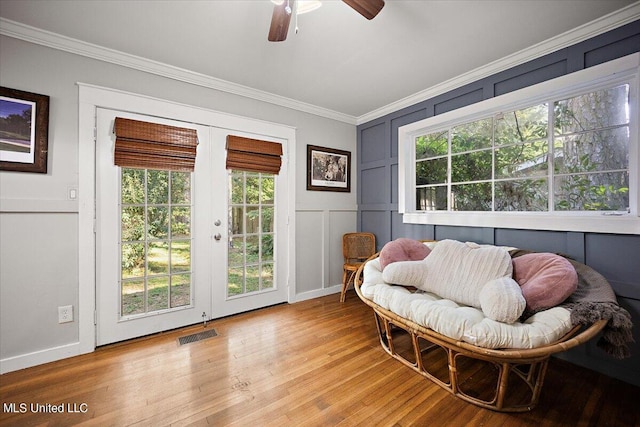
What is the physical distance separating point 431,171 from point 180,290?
2.99 meters

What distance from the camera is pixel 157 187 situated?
8.21 feet

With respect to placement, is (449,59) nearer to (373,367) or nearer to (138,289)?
(373,367)

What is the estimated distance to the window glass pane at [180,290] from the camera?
2.60m

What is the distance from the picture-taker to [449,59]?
2.38m

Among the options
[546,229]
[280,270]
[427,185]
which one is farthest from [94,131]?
[546,229]

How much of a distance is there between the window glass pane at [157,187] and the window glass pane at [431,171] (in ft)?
9.04

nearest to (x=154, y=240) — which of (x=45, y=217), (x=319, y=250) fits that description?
(x=45, y=217)

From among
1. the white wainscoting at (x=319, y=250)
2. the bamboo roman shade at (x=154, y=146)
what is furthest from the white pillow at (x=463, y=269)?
the bamboo roman shade at (x=154, y=146)

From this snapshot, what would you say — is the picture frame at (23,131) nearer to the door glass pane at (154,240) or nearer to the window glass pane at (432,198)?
the door glass pane at (154,240)

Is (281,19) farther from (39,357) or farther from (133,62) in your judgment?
(39,357)

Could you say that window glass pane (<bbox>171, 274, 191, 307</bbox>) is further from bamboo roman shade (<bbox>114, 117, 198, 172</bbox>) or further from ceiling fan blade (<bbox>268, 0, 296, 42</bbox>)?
ceiling fan blade (<bbox>268, 0, 296, 42</bbox>)

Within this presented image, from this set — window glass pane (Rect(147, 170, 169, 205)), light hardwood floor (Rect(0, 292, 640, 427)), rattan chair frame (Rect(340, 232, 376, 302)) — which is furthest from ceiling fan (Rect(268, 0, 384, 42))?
rattan chair frame (Rect(340, 232, 376, 302))

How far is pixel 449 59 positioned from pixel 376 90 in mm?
810

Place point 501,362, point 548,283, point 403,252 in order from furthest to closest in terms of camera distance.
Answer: point 403,252
point 548,283
point 501,362
